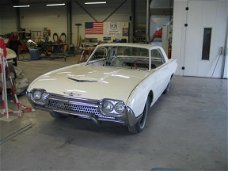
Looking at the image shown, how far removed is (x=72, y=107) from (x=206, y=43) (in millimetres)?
6003

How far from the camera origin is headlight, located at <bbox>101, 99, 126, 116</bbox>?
118 inches

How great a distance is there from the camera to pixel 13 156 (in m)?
2.88

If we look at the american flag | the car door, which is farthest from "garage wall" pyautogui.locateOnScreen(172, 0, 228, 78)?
the american flag

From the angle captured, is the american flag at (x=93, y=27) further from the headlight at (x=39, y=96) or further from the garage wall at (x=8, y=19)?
the headlight at (x=39, y=96)

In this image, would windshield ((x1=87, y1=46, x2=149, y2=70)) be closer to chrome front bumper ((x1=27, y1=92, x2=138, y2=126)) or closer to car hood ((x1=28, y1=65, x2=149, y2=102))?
car hood ((x1=28, y1=65, x2=149, y2=102))

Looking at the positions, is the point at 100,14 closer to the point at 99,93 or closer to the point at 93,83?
the point at 93,83

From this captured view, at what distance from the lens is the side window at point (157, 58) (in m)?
4.88

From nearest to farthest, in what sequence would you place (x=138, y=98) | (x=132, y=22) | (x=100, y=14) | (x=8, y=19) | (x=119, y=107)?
1. (x=119, y=107)
2. (x=138, y=98)
3. (x=132, y=22)
4. (x=100, y=14)
5. (x=8, y=19)

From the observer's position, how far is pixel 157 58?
509 centimetres

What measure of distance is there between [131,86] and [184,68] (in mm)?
5377

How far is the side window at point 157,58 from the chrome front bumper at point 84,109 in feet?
6.82

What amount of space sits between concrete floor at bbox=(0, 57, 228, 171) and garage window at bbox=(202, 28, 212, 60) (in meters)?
3.61

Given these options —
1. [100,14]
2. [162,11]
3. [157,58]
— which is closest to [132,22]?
[100,14]

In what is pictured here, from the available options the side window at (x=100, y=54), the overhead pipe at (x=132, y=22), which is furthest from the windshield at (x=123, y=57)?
the overhead pipe at (x=132, y=22)
